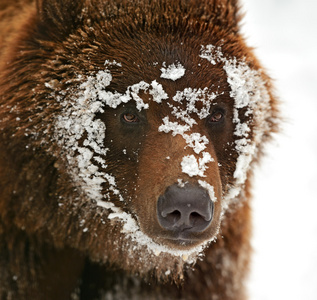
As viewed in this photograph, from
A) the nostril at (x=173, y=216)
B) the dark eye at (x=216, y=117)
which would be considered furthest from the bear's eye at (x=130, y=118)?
the nostril at (x=173, y=216)

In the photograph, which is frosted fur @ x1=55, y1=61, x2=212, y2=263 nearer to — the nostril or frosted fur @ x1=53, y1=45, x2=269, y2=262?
frosted fur @ x1=53, y1=45, x2=269, y2=262

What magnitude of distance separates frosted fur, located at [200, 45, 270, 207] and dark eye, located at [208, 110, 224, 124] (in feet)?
0.36

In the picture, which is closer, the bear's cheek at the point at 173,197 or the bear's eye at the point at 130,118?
the bear's cheek at the point at 173,197

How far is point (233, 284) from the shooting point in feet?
14.5

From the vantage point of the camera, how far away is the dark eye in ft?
11.5

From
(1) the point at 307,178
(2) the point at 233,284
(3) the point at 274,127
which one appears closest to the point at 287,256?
(1) the point at 307,178

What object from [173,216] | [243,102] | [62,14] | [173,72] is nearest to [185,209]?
[173,216]

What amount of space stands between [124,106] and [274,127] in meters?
1.20

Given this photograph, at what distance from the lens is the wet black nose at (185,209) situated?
2.98 meters

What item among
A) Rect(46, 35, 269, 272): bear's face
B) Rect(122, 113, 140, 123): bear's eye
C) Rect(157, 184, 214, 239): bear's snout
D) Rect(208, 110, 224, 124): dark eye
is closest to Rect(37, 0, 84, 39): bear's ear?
Rect(46, 35, 269, 272): bear's face

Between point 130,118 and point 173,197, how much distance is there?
2.05ft

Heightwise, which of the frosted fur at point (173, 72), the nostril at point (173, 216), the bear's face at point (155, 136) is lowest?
the nostril at point (173, 216)

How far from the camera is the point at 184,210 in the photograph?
298cm

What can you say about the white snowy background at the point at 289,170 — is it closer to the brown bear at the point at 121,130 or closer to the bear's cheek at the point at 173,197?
the brown bear at the point at 121,130
